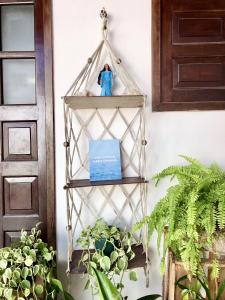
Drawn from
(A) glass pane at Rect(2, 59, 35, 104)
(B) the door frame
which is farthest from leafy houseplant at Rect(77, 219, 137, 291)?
(A) glass pane at Rect(2, 59, 35, 104)

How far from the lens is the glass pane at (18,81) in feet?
5.87

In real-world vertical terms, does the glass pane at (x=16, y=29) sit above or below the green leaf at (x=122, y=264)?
above

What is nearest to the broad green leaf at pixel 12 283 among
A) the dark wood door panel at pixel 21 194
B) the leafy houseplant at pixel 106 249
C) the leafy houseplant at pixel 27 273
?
the leafy houseplant at pixel 27 273

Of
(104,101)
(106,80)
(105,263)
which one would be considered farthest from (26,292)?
(106,80)

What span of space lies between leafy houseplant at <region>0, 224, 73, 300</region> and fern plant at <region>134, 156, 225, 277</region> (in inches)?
19.0

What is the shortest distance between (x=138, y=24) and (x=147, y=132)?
57cm

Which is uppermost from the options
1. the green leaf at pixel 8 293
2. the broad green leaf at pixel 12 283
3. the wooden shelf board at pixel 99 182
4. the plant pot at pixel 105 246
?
the wooden shelf board at pixel 99 182

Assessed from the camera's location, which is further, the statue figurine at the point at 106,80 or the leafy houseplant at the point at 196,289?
the statue figurine at the point at 106,80

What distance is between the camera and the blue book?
5.51 feet

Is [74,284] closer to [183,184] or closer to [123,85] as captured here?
[183,184]

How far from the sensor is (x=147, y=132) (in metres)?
1.78

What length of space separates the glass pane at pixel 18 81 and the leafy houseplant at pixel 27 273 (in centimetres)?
73

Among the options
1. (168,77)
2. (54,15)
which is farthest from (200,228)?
(54,15)

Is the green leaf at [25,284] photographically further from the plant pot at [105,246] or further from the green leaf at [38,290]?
the plant pot at [105,246]
